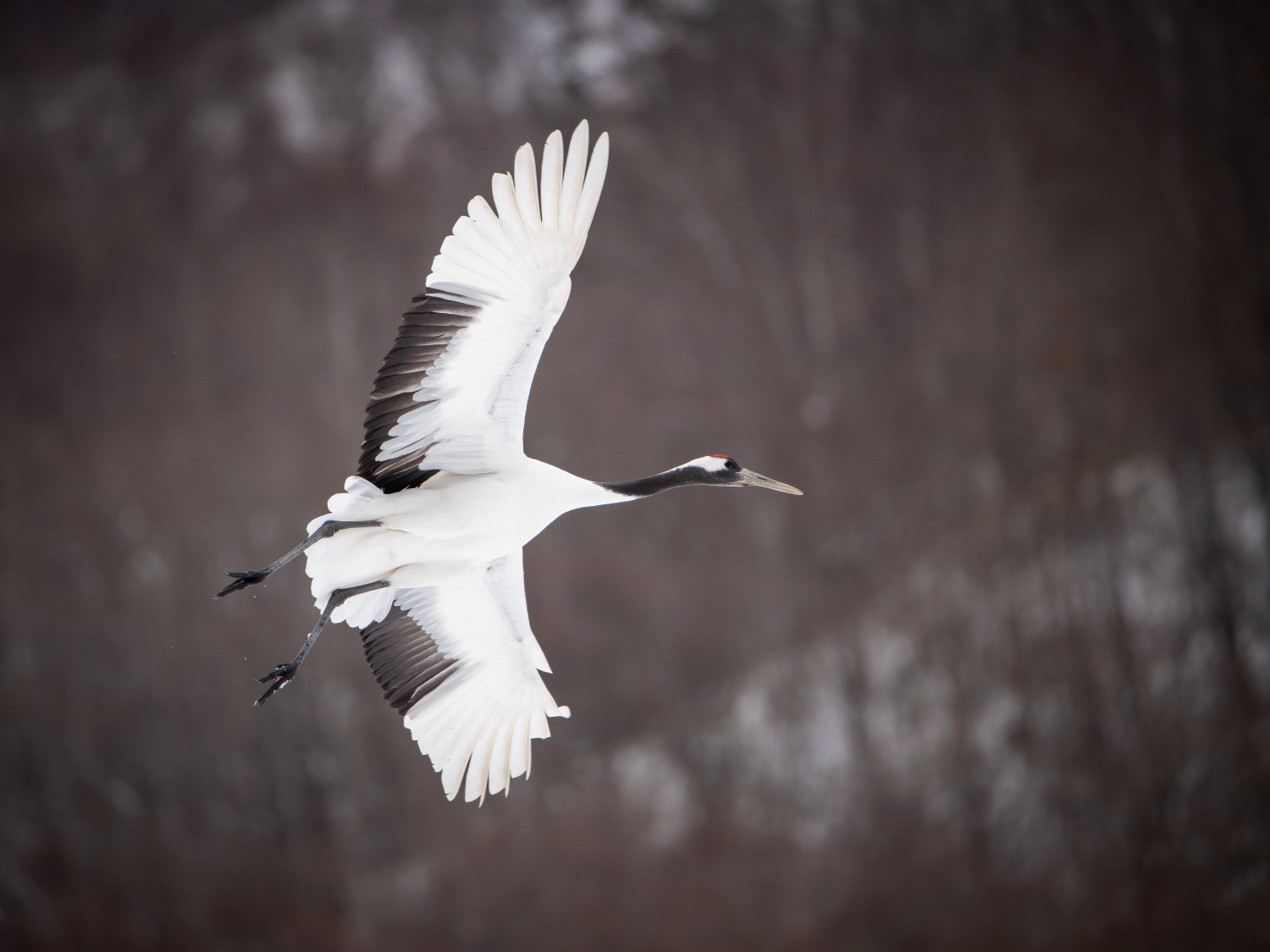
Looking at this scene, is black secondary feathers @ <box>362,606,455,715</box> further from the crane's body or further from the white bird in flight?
the crane's body

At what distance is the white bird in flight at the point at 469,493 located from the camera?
2.24 m

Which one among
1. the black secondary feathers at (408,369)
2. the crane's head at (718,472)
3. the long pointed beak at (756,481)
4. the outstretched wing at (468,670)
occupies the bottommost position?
the outstretched wing at (468,670)

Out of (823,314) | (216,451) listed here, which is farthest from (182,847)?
(823,314)

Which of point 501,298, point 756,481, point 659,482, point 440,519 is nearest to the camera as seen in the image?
point 501,298

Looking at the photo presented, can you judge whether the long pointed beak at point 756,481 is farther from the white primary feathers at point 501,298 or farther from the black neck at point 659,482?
the white primary feathers at point 501,298

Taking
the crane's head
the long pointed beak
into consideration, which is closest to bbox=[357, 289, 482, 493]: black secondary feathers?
the crane's head

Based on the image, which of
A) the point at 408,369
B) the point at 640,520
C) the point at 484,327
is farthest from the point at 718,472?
the point at 640,520

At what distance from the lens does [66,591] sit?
4.73 meters

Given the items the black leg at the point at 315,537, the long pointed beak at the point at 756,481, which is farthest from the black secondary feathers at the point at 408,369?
the long pointed beak at the point at 756,481

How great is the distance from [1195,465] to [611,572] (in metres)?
3.05

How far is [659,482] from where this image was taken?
2.71 metres

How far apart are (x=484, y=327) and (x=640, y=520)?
2.53 m

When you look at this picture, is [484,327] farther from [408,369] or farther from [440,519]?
[440,519]

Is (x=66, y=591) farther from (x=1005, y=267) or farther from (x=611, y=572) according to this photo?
(x=1005, y=267)
